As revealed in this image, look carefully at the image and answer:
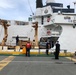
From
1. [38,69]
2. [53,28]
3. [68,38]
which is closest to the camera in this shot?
[38,69]

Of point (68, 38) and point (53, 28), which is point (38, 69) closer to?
point (68, 38)

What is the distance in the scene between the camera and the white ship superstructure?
37.9m

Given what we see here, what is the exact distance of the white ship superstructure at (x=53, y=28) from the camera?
37938 mm

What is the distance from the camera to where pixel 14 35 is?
41438mm

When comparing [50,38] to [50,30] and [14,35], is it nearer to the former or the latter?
[50,30]

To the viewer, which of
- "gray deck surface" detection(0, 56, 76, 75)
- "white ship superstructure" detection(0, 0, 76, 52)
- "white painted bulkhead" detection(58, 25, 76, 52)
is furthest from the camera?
"white ship superstructure" detection(0, 0, 76, 52)

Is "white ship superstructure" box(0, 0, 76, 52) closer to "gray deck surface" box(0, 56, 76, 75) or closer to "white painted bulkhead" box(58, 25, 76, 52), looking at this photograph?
"white painted bulkhead" box(58, 25, 76, 52)

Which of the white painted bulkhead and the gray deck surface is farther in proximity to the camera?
the white painted bulkhead

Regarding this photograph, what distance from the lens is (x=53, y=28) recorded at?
4019 cm

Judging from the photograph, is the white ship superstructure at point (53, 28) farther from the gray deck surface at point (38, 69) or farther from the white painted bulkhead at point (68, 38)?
the gray deck surface at point (38, 69)

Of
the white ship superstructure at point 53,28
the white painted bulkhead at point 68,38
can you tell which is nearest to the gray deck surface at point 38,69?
the white painted bulkhead at point 68,38

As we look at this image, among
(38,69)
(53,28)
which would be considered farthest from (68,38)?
(38,69)

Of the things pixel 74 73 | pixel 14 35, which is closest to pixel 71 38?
pixel 14 35

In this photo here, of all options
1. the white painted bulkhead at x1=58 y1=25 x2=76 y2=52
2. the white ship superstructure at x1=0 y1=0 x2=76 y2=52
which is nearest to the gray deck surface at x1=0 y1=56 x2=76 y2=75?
the white painted bulkhead at x1=58 y1=25 x2=76 y2=52
